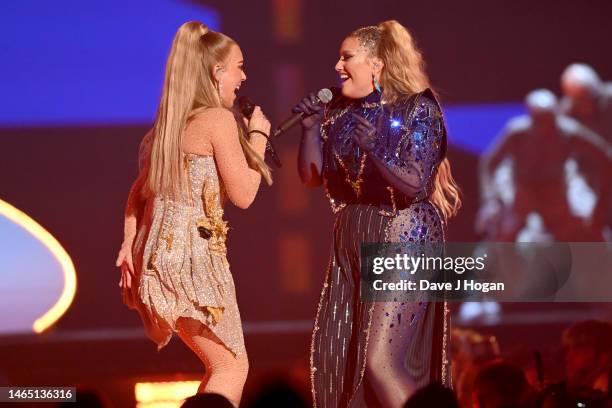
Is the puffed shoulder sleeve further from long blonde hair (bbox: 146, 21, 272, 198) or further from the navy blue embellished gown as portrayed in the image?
long blonde hair (bbox: 146, 21, 272, 198)

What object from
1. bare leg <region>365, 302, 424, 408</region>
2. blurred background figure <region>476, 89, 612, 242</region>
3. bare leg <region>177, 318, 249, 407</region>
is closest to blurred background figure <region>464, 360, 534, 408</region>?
bare leg <region>365, 302, 424, 408</region>

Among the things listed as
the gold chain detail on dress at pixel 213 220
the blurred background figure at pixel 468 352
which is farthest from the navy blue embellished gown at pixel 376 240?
the blurred background figure at pixel 468 352

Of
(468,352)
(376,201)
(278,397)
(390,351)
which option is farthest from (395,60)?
(278,397)

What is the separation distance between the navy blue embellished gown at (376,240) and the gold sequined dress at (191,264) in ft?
1.33

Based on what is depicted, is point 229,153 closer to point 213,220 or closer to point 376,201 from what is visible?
point 213,220

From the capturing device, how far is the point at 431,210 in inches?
162

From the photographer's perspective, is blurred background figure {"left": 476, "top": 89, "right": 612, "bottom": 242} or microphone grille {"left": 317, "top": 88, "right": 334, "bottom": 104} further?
blurred background figure {"left": 476, "top": 89, "right": 612, "bottom": 242}

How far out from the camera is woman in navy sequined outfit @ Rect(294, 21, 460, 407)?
4.01 metres

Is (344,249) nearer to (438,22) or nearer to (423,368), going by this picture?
(423,368)

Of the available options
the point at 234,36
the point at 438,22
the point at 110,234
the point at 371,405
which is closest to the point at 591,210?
the point at 438,22

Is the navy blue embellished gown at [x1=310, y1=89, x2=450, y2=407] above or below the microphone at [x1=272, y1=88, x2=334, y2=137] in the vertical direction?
below

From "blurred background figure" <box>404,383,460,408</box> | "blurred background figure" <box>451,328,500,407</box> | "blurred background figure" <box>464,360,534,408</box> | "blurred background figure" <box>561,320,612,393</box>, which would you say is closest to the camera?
"blurred background figure" <box>404,383,460,408</box>

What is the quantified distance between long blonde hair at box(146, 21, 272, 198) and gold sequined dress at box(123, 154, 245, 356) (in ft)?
0.21

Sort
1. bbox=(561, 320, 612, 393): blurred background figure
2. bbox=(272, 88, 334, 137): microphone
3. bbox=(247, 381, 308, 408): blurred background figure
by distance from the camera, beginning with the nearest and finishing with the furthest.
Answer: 1. bbox=(247, 381, 308, 408): blurred background figure
2. bbox=(272, 88, 334, 137): microphone
3. bbox=(561, 320, 612, 393): blurred background figure
